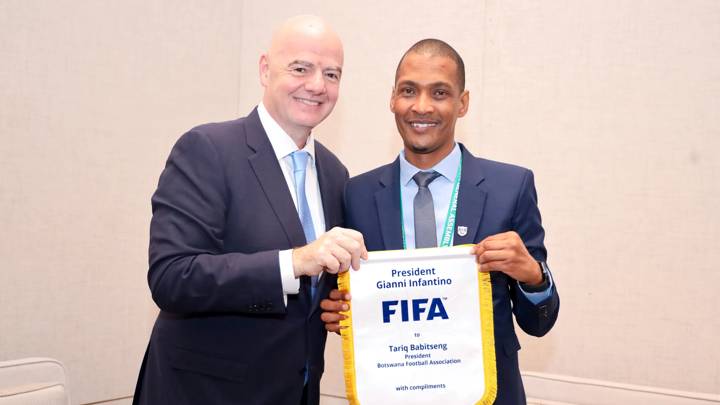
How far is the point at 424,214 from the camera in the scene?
94.3 inches

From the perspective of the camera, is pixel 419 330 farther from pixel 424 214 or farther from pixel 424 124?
pixel 424 124

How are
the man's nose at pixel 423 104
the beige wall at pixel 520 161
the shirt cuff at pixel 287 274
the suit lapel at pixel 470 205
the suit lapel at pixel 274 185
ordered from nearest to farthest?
1. the shirt cuff at pixel 287 274
2. the suit lapel at pixel 274 185
3. the suit lapel at pixel 470 205
4. the man's nose at pixel 423 104
5. the beige wall at pixel 520 161

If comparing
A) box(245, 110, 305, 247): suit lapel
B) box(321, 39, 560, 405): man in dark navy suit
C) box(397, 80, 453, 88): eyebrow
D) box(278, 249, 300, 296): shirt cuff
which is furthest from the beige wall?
box(278, 249, 300, 296): shirt cuff

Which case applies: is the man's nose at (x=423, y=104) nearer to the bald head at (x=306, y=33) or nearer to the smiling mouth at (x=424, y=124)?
the smiling mouth at (x=424, y=124)

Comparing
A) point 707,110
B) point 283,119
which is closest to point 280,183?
point 283,119

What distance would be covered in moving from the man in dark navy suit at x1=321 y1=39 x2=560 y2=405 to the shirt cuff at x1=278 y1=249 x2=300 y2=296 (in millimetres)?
232

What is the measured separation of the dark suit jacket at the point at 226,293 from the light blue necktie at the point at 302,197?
0.09 meters

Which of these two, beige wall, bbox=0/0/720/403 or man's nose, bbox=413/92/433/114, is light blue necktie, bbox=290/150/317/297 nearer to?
man's nose, bbox=413/92/433/114

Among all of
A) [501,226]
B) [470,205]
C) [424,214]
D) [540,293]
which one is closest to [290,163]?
[424,214]

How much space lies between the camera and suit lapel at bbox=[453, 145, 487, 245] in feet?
7.60

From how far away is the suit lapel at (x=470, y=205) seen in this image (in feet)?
7.60

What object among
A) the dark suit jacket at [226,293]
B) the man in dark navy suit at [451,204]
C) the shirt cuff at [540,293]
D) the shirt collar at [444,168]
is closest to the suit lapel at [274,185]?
the dark suit jacket at [226,293]

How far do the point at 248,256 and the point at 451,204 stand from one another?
75cm

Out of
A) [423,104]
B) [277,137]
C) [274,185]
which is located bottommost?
[274,185]
